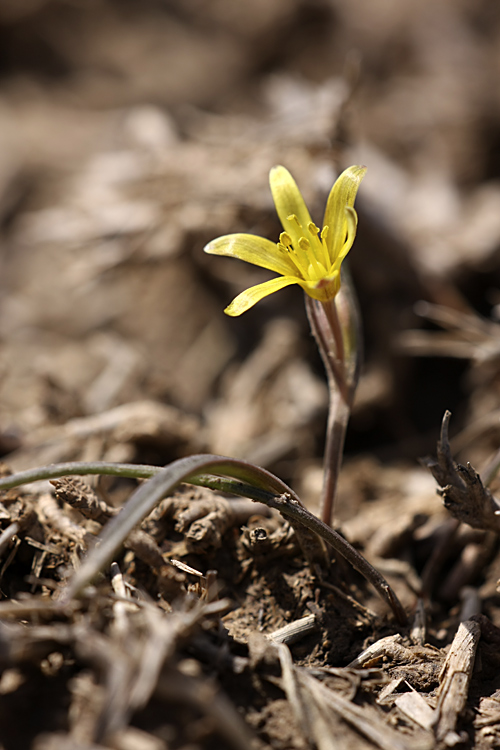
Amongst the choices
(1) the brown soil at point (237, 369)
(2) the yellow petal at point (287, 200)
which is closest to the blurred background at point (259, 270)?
(1) the brown soil at point (237, 369)

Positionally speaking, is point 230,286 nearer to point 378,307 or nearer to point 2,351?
point 378,307

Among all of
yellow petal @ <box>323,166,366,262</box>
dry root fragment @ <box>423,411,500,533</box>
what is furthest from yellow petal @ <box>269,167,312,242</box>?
dry root fragment @ <box>423,411,500,533</box>

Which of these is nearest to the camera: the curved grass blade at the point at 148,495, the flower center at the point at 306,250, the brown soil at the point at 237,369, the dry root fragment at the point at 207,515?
the curved grass blade at the point at 148,495

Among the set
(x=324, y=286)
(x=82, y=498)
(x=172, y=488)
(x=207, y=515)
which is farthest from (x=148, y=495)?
(x=324, y=286)

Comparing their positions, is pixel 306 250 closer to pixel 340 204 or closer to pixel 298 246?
pixel 298 246

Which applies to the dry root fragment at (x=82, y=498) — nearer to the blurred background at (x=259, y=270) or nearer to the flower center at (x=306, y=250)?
the blurred background at (x=259, y=270)

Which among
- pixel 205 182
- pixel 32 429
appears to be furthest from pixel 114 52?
pixel 32 429
